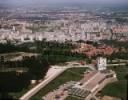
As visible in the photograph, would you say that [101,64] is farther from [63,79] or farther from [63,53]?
[63,53]

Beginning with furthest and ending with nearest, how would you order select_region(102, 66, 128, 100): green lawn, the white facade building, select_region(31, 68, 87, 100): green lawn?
the white facade building
select_region(31, 68, 87, 100): green lawn
select_region(102, 66, 128, 100): green lawn

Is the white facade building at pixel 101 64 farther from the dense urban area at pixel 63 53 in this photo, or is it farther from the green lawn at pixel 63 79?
the green lawn at pixel 63 79

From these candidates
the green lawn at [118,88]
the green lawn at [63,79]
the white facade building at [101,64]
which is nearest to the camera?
the green lawn at [118,88]

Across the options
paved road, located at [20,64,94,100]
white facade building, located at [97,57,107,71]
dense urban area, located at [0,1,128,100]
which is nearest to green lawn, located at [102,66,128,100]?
dense urban area, located at [0,1,128,100]

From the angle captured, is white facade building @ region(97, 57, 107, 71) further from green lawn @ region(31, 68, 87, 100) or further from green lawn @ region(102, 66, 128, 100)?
green lawn @ region(102, 66, 128, 100)

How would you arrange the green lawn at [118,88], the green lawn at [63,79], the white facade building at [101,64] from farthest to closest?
→ the white facade building at [101,64], the green lawn at [63,79], the green lawn at [118,88]

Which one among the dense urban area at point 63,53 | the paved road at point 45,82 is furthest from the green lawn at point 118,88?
the paved road at point 45,82

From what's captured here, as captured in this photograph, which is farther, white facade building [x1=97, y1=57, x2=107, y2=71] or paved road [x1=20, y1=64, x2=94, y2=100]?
white facade building [x1=97, y1=57, x2=107, y2=71]

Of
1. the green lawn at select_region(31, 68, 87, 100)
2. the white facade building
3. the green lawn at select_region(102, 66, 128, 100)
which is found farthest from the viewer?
the white facade building

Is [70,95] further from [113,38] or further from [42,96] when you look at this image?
[113,38]
